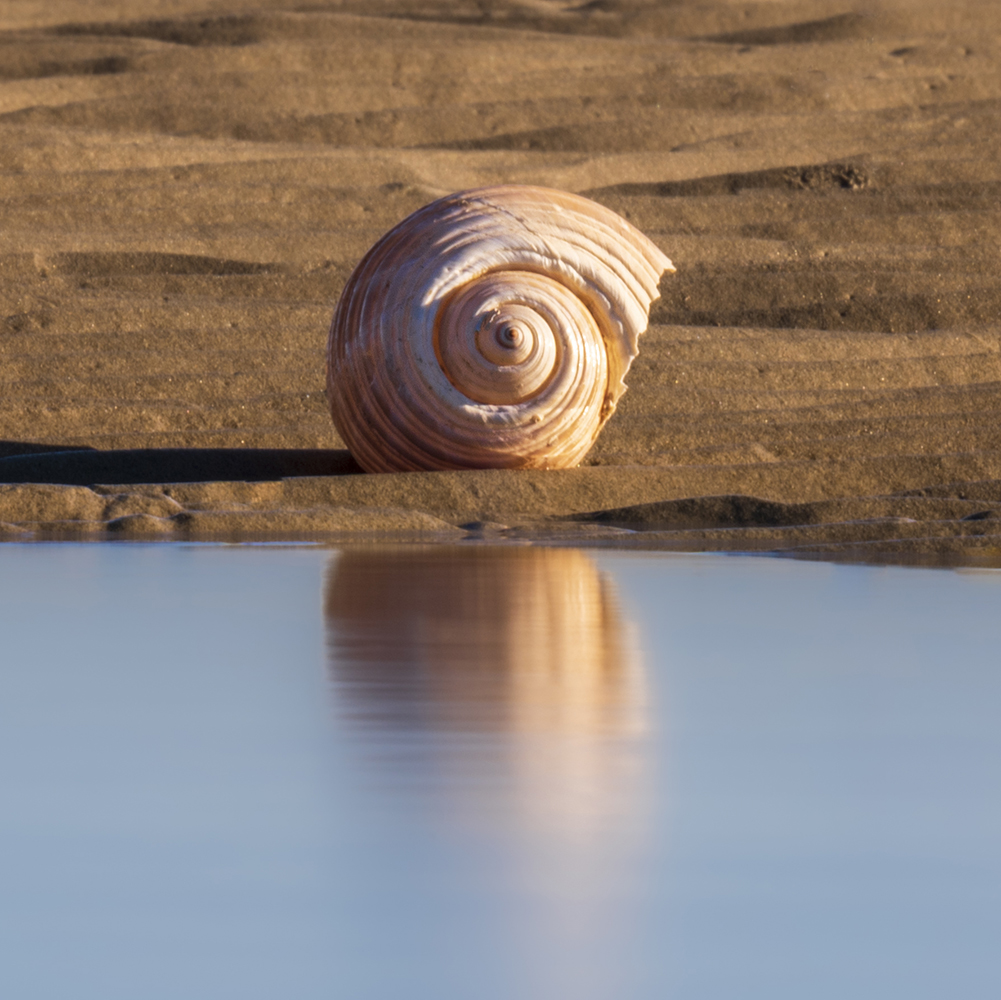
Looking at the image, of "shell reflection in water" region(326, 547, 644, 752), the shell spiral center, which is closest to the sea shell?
the shell spiral center

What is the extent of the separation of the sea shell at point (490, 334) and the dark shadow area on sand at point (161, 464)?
1.19ft

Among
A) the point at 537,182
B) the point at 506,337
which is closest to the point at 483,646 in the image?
the point at 506,337

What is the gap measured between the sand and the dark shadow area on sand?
0.7 inches

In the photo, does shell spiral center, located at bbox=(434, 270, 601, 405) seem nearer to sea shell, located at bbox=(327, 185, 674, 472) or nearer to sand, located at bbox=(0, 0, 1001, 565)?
sea shell, located at bbox=(327, 185, 674, 472)

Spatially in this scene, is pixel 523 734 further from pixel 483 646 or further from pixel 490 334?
pixel 490 334

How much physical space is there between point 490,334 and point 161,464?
1.43 m

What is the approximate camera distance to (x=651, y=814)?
1.76 m

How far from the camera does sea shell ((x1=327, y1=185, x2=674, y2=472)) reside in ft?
20.2

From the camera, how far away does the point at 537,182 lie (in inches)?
466

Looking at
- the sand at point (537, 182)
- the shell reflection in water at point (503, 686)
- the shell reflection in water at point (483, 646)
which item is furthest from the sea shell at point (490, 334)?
the shell reflection in water at point (503, 686)

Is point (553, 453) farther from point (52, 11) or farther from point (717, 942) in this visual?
point (52, 11)

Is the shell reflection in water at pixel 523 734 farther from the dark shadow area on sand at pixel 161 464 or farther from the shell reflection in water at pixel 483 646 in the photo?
the dark shadow area on sand at pixel 161 464

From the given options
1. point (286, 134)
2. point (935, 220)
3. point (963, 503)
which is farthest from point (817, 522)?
point (286, 134)

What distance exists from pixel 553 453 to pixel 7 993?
16.6 feet
